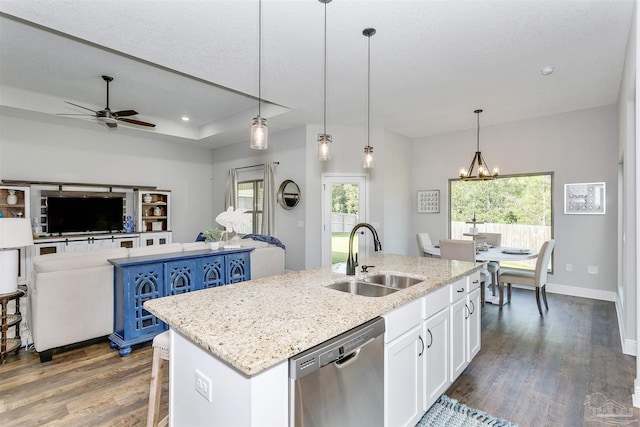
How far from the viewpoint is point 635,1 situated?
2.29 meters

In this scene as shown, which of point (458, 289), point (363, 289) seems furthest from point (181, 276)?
point (458, 289)

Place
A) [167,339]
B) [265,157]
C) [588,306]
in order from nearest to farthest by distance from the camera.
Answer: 1. [167,339]
2. [588,306]
3. [265,157]

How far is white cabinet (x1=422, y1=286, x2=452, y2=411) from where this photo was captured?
1.95 m

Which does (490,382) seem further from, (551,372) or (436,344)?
(436,344)

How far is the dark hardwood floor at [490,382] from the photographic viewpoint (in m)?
2.10

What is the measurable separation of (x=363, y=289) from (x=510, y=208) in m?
4.76

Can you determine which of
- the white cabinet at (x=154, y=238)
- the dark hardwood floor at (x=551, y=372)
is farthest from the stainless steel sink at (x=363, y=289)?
the white cabinet at (x=154, y=238)

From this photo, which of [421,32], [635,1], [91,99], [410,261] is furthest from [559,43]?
[91,99]

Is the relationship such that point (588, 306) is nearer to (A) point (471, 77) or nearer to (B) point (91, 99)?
(A) point (471, 77)

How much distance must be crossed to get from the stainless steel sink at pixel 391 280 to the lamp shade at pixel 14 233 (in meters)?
2.95

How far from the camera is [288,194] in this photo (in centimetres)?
600

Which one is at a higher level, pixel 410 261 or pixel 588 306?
pixel 410 261

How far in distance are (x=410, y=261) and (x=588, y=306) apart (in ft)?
11.1

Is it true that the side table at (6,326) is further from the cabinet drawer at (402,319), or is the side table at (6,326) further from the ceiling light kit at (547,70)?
the ceiling light kit at (547,70)
